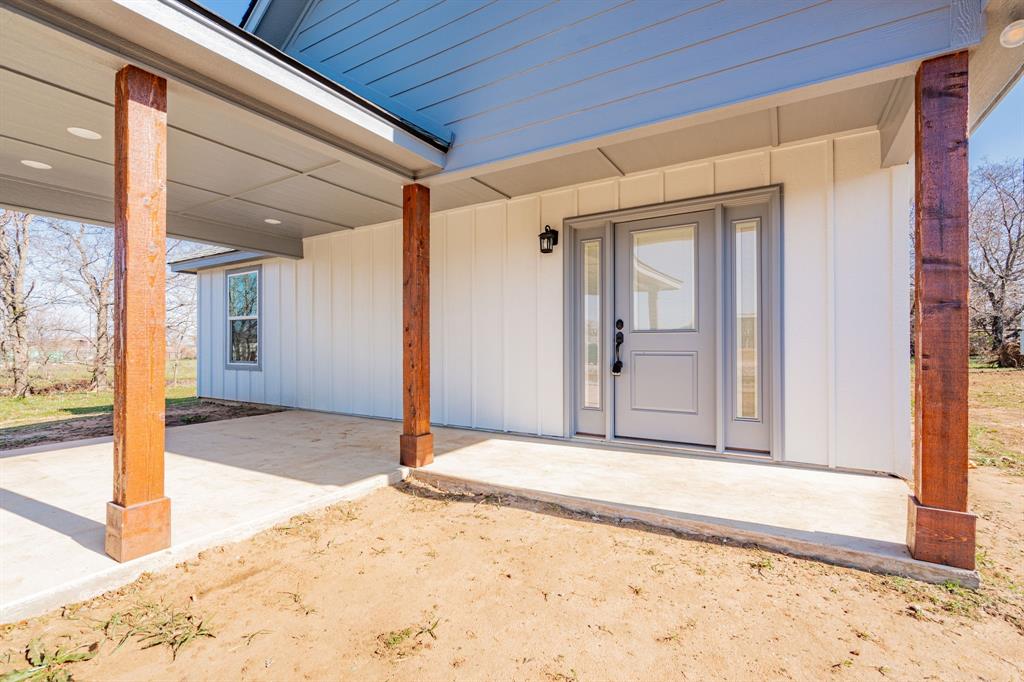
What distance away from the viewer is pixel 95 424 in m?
5.86

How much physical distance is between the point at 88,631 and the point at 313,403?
523cm

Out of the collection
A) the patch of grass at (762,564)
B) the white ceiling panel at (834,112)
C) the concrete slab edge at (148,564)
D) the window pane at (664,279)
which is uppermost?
the white ceiling panel at (834,112)

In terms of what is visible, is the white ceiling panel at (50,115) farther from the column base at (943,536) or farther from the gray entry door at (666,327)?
the column base at (943,536)

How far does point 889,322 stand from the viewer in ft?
10.8

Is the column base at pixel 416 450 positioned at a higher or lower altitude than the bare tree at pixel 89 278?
lower

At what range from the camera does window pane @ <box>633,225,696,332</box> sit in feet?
13.4

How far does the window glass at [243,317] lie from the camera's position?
772cm

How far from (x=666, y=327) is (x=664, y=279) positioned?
434mm

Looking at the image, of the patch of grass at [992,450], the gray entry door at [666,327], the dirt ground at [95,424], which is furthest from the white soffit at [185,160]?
the patch of grass at [992,450]

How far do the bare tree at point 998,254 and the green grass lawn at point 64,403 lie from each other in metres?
15.0

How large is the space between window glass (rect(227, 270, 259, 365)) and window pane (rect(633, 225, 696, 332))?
6285mm

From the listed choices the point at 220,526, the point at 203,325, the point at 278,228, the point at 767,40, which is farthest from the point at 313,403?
the point at 767,40

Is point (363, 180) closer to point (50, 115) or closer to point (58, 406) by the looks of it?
point (50, 115)

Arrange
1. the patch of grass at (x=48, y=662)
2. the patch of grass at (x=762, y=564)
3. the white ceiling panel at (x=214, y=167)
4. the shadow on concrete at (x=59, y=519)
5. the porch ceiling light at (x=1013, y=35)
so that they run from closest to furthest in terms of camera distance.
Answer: the patch of grass at (x=48, y=662), the porch ceiling light at (x=1013, y=35), the patch of grass at (x=762, y=564), the shadow on concrete at (x=59, y=519), the white ceiling panel at (x=214, y=167)
